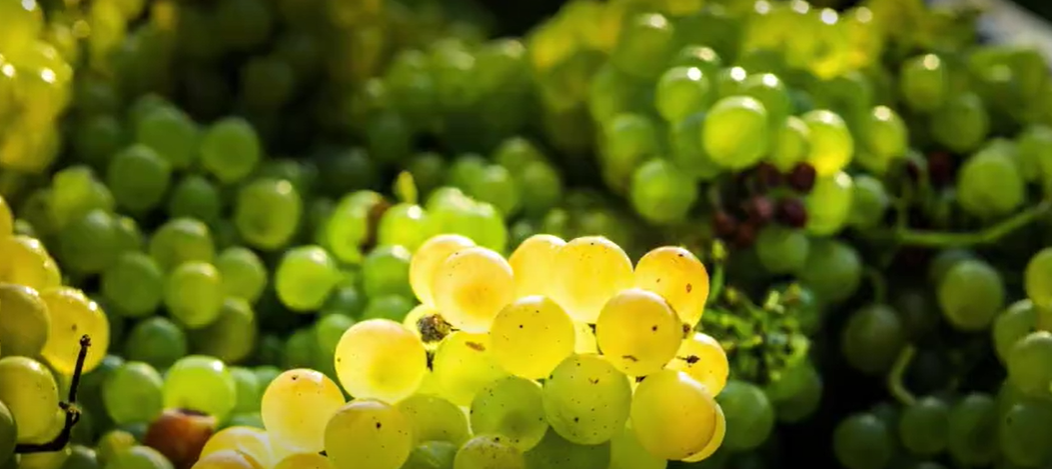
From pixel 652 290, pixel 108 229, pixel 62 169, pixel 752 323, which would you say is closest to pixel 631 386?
pixel 652 290

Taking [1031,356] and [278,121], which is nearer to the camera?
[1031,356]

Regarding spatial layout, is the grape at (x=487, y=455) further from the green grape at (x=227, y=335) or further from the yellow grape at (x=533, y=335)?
the green grape at (x=227, y=335)

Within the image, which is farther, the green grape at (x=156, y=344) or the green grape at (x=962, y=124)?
the green grape at (x=962, y=124)

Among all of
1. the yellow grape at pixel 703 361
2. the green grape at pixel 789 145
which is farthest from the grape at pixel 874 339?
the yellow grape at pixel 703 361

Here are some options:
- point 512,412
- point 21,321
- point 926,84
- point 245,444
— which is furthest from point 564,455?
point 926,84

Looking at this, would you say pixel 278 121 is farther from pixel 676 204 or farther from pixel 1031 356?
pixel 1031 356

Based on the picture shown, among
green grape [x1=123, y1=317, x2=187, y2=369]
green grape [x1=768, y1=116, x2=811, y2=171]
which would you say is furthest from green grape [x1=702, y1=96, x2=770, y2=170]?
green grape [x1=123, y1=317, x2=187, y2=369]

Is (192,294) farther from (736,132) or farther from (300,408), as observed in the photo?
(736,132)
